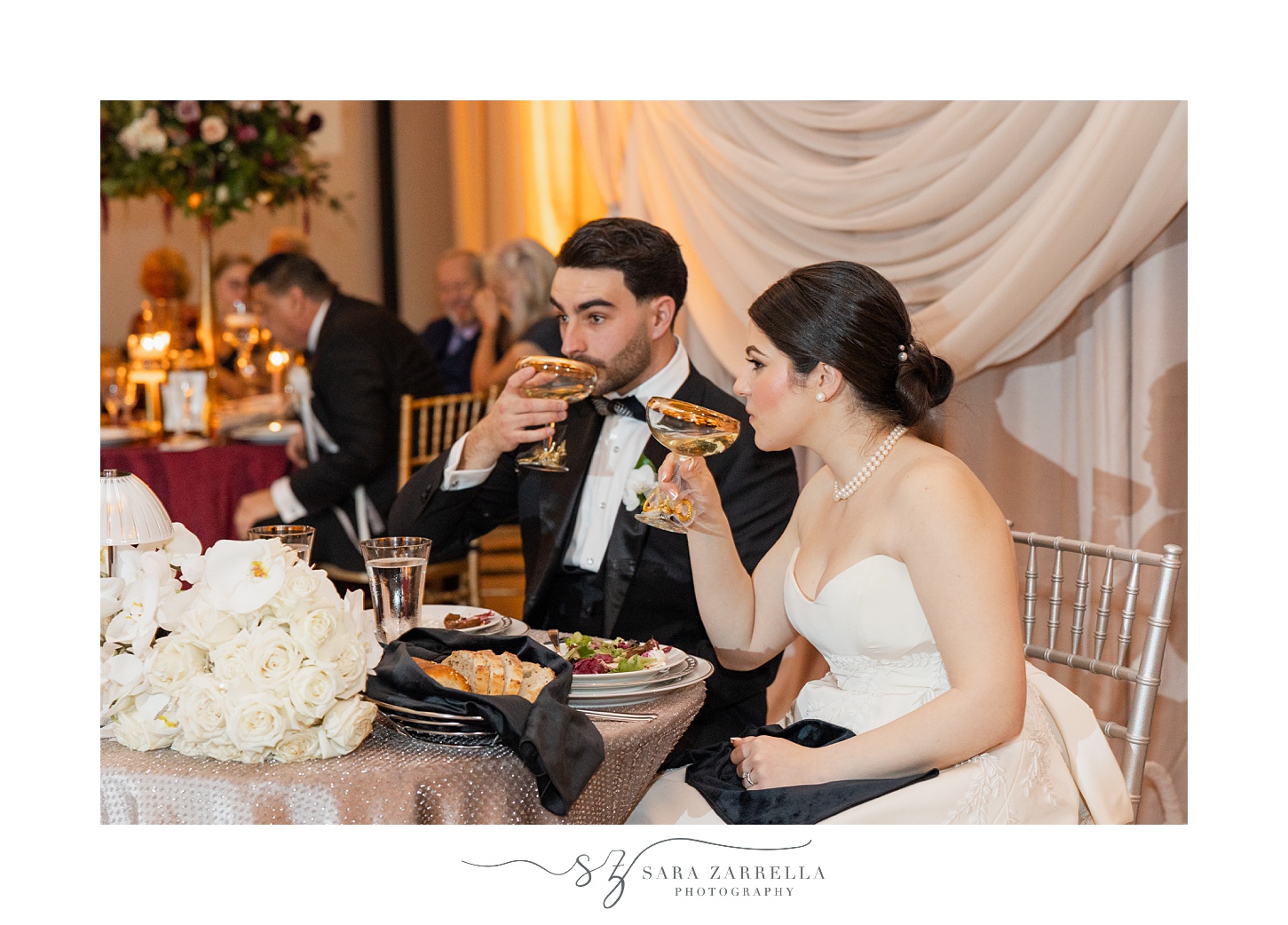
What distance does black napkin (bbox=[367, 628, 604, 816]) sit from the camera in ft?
4.76

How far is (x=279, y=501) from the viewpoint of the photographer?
14.5 ft

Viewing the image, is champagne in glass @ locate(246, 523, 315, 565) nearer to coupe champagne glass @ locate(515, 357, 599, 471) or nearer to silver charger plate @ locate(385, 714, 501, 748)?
silver charger plate @ locate(385, 714, 501, 748)

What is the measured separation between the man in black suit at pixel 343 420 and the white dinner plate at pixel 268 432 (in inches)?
5.1

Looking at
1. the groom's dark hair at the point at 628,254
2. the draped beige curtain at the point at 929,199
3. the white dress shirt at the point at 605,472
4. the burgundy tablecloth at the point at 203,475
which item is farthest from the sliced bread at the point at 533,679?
the burgundy tablecloth at the point at 203,475

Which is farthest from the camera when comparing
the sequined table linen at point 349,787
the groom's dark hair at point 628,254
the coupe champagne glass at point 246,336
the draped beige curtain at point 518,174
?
the draped beige curtain at point 518,174

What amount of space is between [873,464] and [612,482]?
0.89 meters

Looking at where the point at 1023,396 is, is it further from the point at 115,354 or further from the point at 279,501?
the point at 115,354

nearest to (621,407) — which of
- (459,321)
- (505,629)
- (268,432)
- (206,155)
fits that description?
(505,629)

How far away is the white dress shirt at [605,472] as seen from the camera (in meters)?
2.67

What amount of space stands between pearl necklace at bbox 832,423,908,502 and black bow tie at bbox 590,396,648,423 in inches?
31.5

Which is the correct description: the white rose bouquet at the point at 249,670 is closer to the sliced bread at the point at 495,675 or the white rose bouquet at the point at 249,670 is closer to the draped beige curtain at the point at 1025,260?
the sliced bread at the point at 495,675

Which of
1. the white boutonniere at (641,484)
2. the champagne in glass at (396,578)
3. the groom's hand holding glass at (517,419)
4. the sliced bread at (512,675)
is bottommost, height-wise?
the sliced bread at (512,675)

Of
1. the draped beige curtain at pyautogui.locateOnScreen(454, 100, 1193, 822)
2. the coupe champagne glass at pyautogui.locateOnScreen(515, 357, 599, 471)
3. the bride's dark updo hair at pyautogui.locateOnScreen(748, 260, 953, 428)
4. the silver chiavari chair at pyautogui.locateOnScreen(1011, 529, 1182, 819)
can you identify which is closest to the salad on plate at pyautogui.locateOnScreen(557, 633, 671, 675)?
the bride's dark updo hair at pyautogui.locateOnScreen(748, 260, 953, 428)
